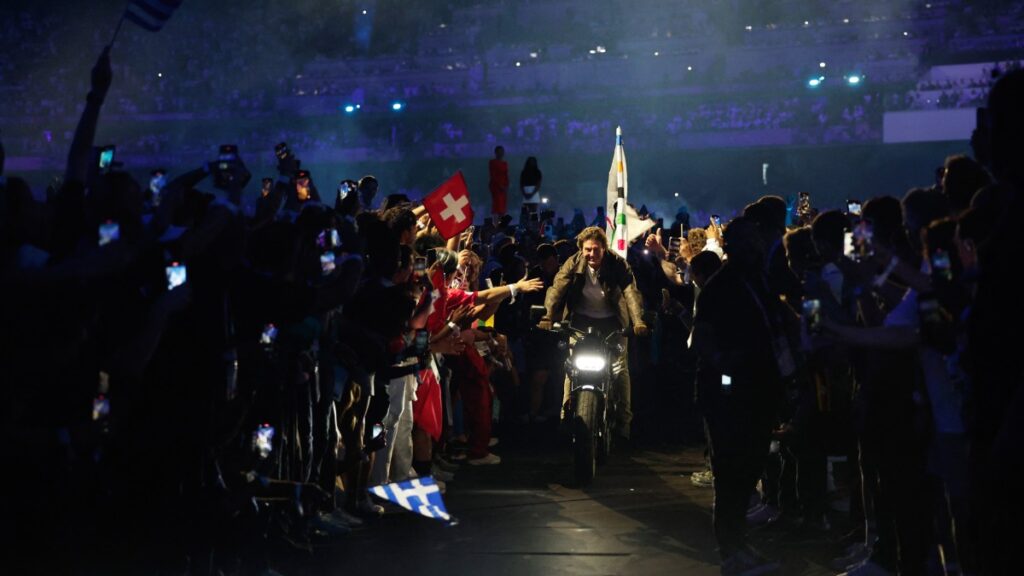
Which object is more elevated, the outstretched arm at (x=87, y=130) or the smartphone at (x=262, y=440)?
the outstretched arm at (x=87, y=130)

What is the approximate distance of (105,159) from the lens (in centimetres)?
592

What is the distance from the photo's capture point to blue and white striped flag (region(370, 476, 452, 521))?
326 inches

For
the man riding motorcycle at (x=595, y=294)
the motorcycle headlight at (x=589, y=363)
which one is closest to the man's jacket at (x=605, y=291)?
the man riding motorcycle at (x=595, y=294)

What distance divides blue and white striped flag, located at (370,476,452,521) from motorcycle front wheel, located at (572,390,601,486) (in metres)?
1.82

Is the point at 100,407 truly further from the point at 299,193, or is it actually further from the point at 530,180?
the point at 530,180

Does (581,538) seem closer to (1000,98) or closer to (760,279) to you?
(760,279)

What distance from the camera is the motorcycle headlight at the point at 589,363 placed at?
1038 cm

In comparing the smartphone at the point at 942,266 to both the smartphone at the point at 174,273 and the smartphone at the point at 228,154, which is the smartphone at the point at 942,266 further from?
the smartphone at the point at 228,154

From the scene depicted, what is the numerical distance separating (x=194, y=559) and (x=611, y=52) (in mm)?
35667

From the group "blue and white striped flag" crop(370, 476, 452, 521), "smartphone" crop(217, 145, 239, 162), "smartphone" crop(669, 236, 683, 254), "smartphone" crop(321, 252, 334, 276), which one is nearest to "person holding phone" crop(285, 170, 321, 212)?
"smartphone" crop(321, 252, 334, 276)

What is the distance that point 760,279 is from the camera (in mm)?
7203

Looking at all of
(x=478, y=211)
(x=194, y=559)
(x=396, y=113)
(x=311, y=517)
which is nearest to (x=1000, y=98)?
(x=194, y=559)

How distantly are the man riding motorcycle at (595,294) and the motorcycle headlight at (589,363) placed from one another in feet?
Answer: 1.32

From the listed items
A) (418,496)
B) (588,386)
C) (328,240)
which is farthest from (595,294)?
(328,240)
